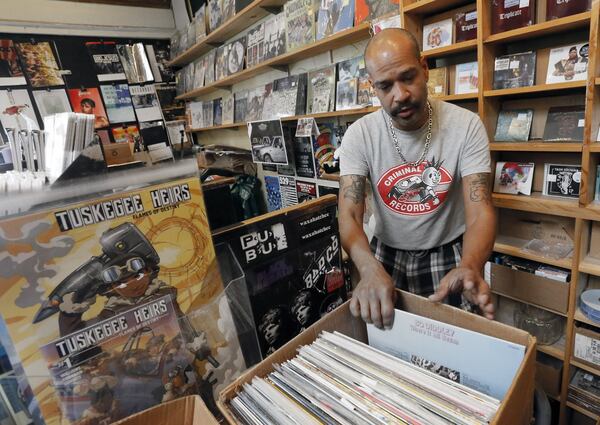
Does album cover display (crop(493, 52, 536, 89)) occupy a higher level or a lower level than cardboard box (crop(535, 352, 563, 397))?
higher

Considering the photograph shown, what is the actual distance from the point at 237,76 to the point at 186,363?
278 centimetres

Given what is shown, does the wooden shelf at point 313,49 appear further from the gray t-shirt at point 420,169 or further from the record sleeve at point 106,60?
the record sleeve at point 106,60

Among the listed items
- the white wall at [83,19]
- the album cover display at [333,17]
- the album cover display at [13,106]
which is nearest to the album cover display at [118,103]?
the white wall at [83,19]

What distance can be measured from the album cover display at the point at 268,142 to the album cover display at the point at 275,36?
1.72 feet

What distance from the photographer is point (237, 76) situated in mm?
3059

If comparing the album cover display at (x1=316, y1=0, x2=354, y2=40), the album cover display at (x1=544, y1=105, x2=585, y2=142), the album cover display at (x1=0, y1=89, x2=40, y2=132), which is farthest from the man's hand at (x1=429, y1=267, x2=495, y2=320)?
the album cover display at (x1=0, y1=89, x2=40, y2=132)

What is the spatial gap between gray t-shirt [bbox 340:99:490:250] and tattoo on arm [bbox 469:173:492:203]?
3 cm

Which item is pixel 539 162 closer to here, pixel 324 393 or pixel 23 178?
pixel 324 393

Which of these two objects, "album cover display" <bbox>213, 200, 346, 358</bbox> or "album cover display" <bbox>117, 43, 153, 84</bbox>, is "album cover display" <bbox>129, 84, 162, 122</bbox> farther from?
"album cover display" <bbox>213, 200, 346, 358</bbox>

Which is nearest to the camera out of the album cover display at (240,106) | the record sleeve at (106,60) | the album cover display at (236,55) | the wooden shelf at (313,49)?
the wooden shelf at (313,49)

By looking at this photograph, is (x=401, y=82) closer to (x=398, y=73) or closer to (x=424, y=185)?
(x=398, y=73)

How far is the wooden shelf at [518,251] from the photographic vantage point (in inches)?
57.1

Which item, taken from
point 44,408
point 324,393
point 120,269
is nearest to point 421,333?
point 324,393

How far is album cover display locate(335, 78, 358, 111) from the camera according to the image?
6.96 ft
